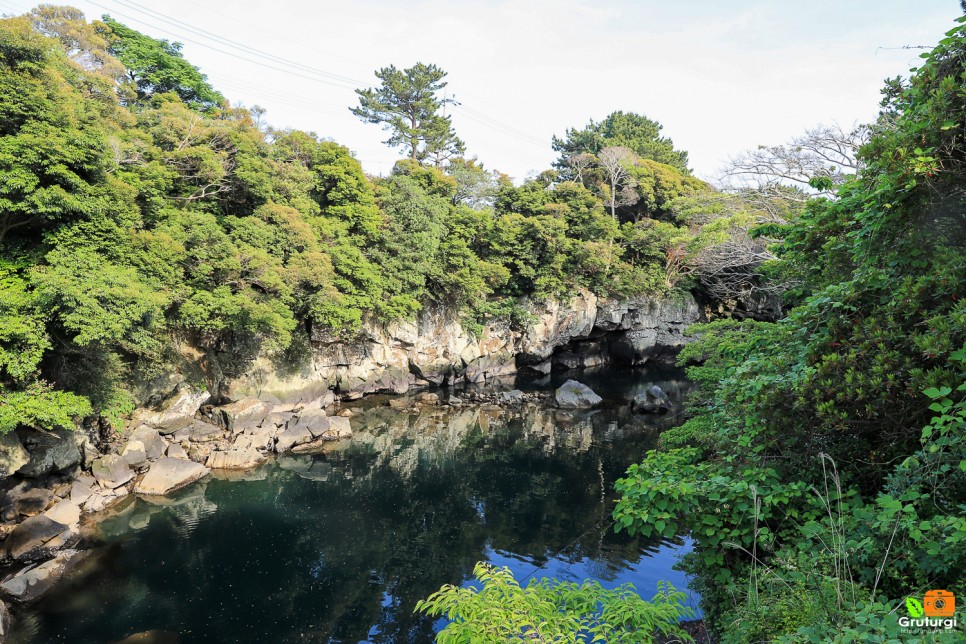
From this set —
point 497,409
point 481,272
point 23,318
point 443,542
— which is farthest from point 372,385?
point 23,318

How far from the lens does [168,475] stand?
14445 millimetres

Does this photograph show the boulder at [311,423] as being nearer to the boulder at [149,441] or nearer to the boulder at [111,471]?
the boulder at [149,441]

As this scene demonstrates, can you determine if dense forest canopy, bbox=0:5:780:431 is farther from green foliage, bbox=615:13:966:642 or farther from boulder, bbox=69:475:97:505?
green foliage, bbox=615:13:966:642

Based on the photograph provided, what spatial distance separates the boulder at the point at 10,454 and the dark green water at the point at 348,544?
2.33 metres

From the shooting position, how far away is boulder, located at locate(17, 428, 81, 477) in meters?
12.2

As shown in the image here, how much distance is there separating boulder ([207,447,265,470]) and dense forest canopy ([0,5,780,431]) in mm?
3407

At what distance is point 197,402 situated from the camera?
17.9 m

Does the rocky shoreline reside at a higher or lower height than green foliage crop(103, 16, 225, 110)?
lower

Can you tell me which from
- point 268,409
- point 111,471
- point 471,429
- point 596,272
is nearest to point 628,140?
point 596,272

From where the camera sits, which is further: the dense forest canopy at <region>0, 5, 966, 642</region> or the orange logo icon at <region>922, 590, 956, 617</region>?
the dense forest canopy at <region>0, 5, 966, 642</region>

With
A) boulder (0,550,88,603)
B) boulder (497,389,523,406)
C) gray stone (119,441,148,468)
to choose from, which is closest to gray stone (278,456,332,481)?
gray stone (119,441,148,468)

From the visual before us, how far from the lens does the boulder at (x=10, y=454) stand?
1127 cm

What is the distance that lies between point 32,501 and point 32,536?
168 cm

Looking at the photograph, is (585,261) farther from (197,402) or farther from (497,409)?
(197,402)
